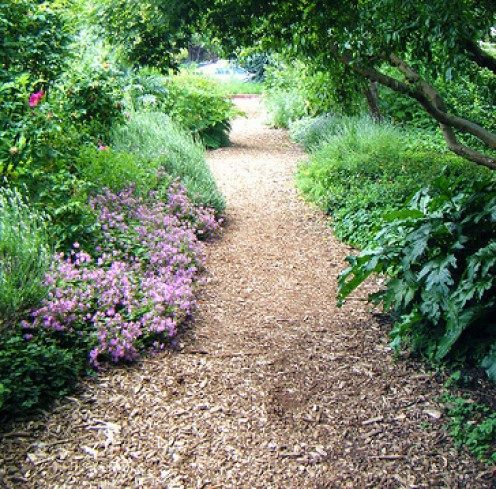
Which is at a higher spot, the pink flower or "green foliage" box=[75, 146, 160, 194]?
the pink flower

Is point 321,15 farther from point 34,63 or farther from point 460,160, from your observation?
point 460,160

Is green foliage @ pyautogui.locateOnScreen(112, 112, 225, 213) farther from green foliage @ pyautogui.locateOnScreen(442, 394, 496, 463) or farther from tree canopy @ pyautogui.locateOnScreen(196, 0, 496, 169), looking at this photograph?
green foliage @ pyautogui.locateOnScreen(442, 394, 496, 463)

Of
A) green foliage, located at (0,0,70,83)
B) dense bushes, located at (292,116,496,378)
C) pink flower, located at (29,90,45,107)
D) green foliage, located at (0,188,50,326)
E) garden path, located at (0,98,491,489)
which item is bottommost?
garden path, located at (0,98,491,489)

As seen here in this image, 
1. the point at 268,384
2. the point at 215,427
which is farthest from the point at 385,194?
the point at 215,427

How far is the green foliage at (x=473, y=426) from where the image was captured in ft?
9.50

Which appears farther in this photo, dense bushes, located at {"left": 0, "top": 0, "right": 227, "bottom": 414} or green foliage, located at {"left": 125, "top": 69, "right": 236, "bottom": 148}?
green foliage, located at {"left": 125, "top": 69, "right": 236, "bottom": 148}

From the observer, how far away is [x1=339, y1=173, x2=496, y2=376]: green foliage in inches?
132

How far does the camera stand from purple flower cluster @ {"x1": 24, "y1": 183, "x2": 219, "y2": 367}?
3641 mm

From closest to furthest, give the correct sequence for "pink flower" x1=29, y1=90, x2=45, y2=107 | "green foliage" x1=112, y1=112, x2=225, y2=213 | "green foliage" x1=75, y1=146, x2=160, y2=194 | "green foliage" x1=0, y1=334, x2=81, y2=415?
"green foliage" x1=0, y1=334, x2=81, y2=415
"pink flower" x1=29, y1=90, x2=45, y2=107
"green foliage" x1=75, y1=146, x2=160, y2=194
"green foliage" x1=112, y1=112, x2=225, y2=213

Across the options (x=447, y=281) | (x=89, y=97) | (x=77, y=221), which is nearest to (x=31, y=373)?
(x=77, y=221)

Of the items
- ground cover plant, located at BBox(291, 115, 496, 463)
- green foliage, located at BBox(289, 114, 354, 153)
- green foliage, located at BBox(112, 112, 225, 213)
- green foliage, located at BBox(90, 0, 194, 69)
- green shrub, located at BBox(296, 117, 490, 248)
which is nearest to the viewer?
ground cover plant, located at BBox(291, 115, 496, 463)

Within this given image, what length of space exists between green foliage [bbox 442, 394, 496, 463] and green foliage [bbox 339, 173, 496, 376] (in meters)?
0.31

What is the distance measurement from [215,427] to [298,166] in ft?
22.3

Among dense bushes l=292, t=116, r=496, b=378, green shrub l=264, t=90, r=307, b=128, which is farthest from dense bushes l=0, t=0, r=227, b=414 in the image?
green shrub l=264, t=90, r=307, b=128
